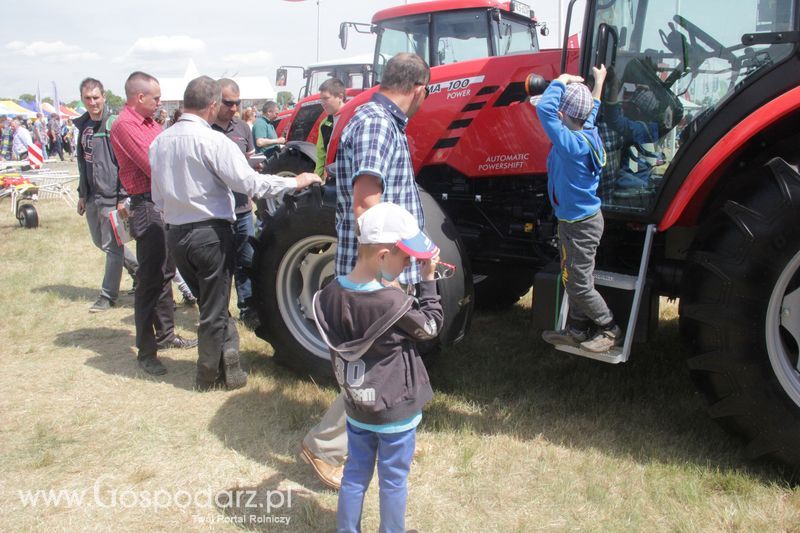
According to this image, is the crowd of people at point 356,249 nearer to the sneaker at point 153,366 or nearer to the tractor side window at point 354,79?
the sneaker at point 153,366

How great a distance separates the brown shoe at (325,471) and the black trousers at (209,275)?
116cm

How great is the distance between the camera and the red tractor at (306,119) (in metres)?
6.44

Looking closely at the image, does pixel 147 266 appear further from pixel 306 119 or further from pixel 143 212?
pixel 306 119

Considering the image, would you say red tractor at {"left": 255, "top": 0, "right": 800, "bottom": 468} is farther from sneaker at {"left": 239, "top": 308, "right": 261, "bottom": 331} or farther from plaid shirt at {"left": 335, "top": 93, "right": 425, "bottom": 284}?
sneaker at {"left": 239, "top": 308, "right": 261, "bottom": 331}

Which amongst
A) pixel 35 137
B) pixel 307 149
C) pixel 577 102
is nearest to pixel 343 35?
pixel 307 149

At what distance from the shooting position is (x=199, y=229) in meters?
3.63

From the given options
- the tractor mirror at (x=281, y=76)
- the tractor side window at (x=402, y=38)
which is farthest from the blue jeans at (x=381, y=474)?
the tractor mirror at (x=281, y=76)

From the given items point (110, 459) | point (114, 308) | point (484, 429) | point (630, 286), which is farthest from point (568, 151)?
point (114, 308)

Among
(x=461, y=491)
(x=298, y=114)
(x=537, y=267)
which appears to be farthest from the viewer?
(x=298, y=114)

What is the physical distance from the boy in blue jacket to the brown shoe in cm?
118

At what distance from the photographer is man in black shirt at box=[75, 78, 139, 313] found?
211 inches

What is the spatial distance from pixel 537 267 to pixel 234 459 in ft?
6.69

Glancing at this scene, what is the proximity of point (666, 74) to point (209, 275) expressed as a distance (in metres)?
2.57

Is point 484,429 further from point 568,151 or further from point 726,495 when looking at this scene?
point 568,151
